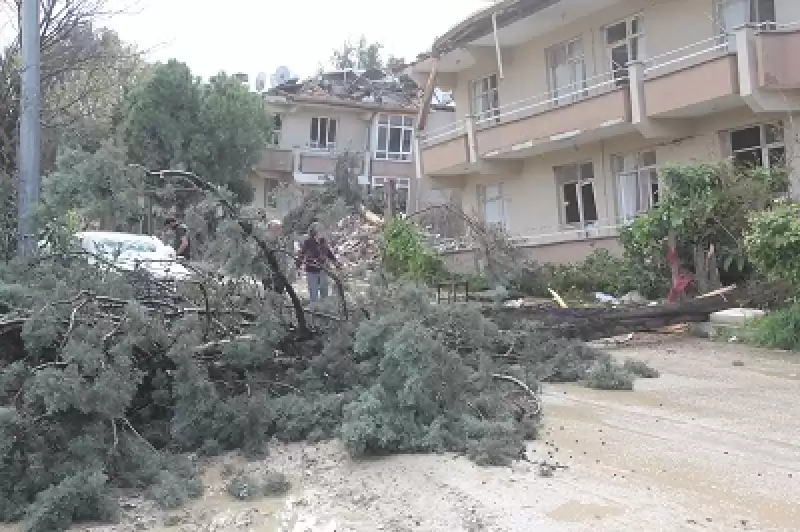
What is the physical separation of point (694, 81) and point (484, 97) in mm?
10177

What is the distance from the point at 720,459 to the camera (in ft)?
17.4

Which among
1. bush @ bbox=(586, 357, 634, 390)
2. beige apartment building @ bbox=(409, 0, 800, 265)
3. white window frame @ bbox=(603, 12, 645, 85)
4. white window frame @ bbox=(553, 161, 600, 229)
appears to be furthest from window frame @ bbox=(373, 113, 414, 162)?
bush @ bbox=(586, 357, 634, 390)

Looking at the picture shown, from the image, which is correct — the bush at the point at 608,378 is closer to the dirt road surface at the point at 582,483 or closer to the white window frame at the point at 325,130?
the dirt road surface at the point at 582,483

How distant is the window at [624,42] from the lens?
18.4m

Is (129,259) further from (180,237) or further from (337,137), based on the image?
(337,137)

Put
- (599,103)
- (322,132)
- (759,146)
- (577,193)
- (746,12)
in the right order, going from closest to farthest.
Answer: (746,12), (759,146), (599,103), (577,193), (322,132)

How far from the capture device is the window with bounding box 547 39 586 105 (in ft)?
66.2

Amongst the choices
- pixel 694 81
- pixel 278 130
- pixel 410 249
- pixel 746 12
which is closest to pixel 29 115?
pixel 410 249

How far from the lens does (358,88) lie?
4106cm

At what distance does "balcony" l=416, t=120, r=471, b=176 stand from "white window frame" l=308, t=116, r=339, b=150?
489 inches

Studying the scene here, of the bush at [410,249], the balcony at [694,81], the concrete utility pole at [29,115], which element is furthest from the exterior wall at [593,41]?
the concrete utility pole at [29,115]

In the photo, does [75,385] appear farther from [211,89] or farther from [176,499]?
[211,89]

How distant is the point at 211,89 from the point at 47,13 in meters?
18.4

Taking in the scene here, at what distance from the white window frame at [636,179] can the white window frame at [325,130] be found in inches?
781
